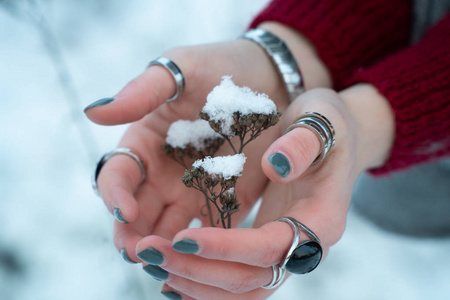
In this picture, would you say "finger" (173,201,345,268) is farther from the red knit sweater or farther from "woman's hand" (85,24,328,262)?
the red knit sweater

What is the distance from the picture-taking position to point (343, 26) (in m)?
1.19

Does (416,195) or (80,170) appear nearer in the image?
(416,195)

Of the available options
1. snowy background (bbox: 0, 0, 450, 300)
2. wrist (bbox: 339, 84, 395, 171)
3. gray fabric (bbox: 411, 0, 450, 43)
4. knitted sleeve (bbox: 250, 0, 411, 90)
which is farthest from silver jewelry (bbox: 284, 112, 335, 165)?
gray fabric (bbox: 411, 0, 450, 43)

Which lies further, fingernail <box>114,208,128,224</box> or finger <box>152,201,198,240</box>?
finger <box>152,201,198,240</box>

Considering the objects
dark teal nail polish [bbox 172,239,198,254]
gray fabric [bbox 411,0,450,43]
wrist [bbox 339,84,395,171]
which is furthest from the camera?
gray fabric [bbox 411,0,450,43]

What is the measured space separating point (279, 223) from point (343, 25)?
76 centimetres

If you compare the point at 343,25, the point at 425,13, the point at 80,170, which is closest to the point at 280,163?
the point at 343,25

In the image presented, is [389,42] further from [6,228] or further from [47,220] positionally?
[6,228]

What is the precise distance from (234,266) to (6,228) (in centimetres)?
126

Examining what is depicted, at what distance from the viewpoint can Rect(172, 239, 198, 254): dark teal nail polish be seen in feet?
2.03

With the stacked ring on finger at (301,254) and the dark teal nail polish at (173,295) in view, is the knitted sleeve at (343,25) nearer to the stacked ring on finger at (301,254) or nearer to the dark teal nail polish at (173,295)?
the stacked ring on finger at (301,254)

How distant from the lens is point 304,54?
115 centimetres

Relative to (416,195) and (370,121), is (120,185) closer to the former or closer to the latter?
(370,121)

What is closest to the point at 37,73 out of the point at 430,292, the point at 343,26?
the point at 343,26
